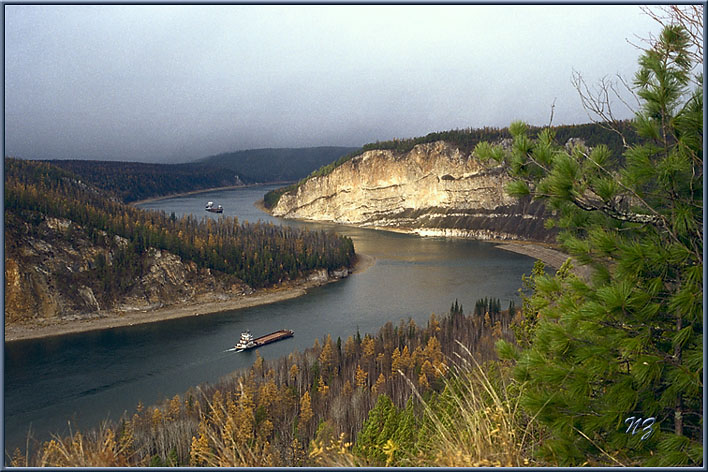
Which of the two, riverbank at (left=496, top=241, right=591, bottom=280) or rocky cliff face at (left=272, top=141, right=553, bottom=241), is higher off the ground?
rocky cliff face at (left=272, top=141, right=553, bottom=241)

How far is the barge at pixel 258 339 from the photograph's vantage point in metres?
23.2

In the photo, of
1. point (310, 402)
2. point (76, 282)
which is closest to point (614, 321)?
point (310, 402)

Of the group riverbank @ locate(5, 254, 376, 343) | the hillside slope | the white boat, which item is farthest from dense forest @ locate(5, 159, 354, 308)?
the white boat

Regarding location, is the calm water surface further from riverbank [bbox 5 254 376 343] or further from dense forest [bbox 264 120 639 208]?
dense forest [bbox 264 120 639 208]

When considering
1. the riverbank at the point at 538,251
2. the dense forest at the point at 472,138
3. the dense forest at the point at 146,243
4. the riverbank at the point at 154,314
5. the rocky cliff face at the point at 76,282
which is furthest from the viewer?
the dense forest at the point at 472,138

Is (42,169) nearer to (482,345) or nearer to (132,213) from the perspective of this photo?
(132,213)

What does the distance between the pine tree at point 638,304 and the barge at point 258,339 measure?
20833mm

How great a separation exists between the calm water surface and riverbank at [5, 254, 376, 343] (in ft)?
3.36

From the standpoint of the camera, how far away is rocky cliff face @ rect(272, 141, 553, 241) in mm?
62938

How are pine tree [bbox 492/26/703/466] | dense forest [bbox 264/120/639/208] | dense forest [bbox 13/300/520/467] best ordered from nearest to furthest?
pine tree [bbox 492/26/703/466] → dense forest [bbox 13/300/520/467] → dense forest [bbox 264/120/639/208]

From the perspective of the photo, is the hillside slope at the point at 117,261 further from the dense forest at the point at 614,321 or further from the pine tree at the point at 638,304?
the pine tree at the point at 638,304

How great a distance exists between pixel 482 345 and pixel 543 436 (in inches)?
657

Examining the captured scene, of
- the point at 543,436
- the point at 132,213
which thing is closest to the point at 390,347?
the point at 543,436

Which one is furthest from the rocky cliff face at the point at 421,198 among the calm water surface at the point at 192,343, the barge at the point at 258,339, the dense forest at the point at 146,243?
the barge at the point at 258,339
